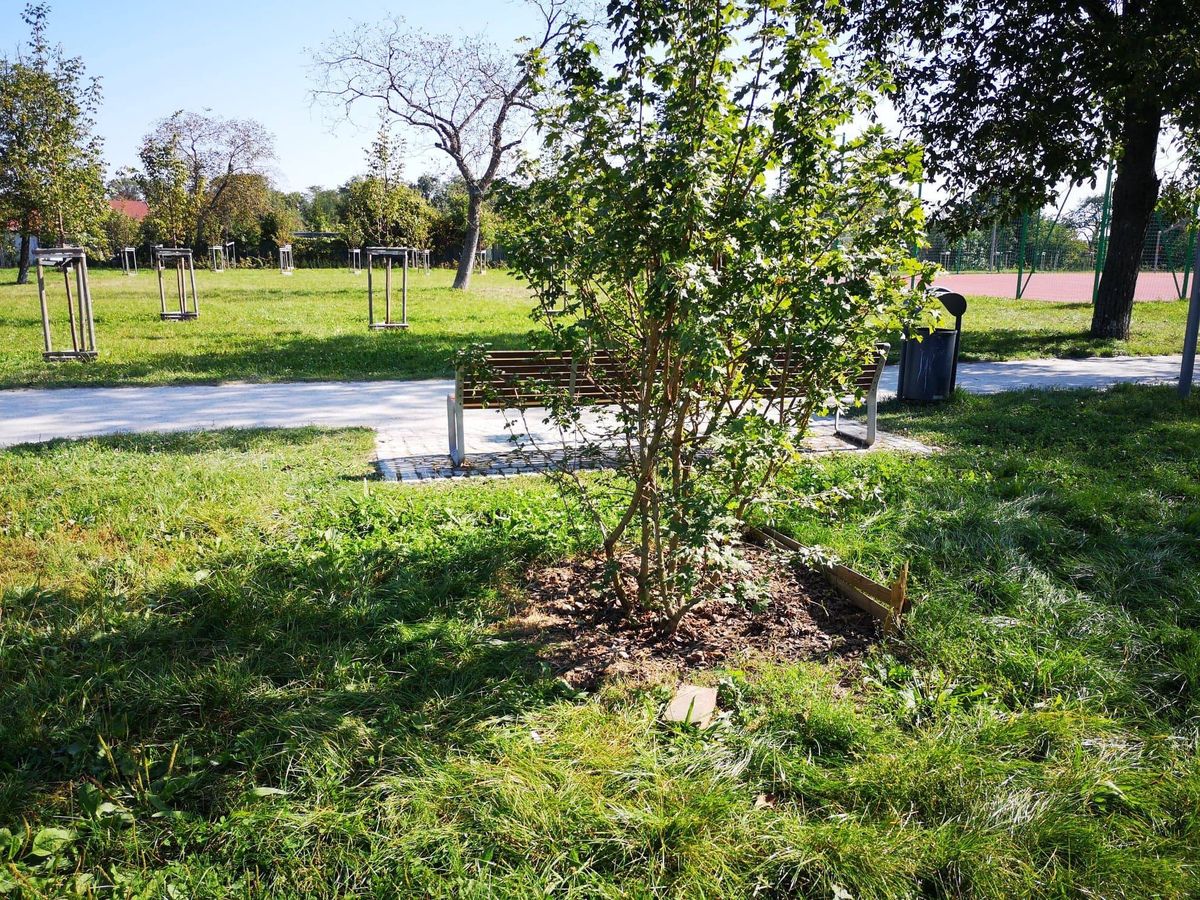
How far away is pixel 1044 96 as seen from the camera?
12383mm

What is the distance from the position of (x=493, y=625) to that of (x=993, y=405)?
7201mm

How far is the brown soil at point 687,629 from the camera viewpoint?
3580 mm

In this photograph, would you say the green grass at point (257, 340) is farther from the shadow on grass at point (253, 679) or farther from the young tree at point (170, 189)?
the young tree at point (170, 189)

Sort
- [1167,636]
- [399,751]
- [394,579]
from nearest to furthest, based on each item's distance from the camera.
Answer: [399,751]
[1167,636]
[394,579]

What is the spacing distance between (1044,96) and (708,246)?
11.8 meters

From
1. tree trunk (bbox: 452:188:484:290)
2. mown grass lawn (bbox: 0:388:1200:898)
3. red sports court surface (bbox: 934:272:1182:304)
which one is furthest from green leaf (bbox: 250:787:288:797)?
tree trunk (bbox: 452:188:484:290)

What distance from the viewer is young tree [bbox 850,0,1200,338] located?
11.6m

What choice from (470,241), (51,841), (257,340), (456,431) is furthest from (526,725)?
(470,241)

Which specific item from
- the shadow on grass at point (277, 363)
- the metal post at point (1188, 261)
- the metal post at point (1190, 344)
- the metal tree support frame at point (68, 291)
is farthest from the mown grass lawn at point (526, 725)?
the metal post at point (1188, 261)

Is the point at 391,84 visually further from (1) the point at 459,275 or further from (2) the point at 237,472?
(2) the point at 237,472

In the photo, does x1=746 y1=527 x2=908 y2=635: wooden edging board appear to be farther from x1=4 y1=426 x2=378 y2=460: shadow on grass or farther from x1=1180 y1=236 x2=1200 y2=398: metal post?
x1=1180 y1=236 x2=1200 y2=398: metal post

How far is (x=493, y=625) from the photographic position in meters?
3.83

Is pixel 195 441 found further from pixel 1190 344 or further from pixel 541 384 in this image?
pixel 1190 344

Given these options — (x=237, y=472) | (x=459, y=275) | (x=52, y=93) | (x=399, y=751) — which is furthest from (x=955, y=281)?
(x=399, y=751)
